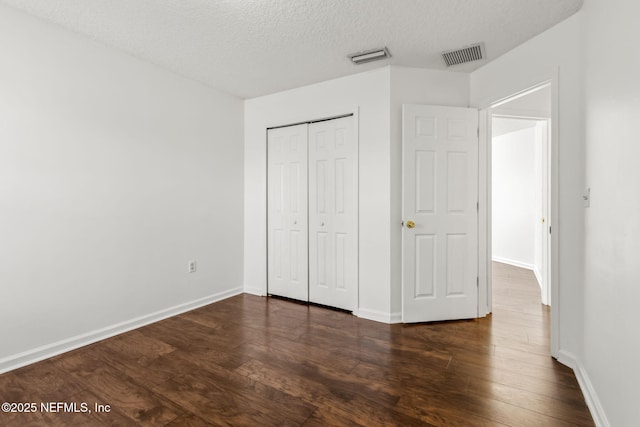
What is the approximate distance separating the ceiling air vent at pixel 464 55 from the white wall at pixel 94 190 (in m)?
2.64

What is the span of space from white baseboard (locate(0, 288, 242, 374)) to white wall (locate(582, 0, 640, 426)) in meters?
3.49

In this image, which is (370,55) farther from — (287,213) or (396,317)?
(396,317)

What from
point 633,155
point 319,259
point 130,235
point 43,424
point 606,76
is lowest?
point 43,424

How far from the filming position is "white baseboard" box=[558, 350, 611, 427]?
161cm

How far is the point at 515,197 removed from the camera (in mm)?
5980

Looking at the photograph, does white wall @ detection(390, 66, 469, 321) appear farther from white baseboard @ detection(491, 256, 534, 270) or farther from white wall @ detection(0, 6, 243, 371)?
white baseboard @ detection(491, 256, 534, 270)

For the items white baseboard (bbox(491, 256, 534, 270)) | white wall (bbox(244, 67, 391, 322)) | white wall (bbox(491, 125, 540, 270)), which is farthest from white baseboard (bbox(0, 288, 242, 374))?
white baseboard (bbox(491, 256, 534, 270))

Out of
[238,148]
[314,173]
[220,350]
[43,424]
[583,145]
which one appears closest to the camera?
[43,424]

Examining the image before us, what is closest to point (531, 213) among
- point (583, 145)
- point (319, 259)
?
point (583, 145)

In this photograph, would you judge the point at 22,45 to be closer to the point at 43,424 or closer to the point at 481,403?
the point at 43,424

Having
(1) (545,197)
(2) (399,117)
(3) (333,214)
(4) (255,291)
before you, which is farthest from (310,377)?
(1) (545,197)

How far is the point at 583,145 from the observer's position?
7.05 ft

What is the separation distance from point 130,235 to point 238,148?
5.68ft

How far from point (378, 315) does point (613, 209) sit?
2124 mm
